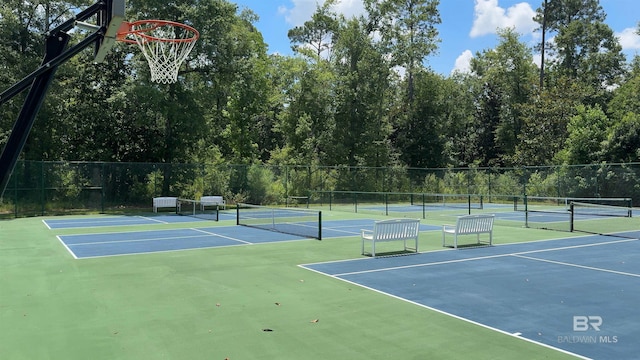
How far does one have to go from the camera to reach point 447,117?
5162cm

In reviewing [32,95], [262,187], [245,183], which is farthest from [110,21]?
[262,187]

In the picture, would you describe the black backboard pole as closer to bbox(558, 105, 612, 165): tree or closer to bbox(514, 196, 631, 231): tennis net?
bbox(514, 196, 631, 231): tennis net

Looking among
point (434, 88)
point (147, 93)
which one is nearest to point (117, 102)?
point (147, 93)

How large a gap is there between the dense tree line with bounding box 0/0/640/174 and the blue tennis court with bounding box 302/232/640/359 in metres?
21.3

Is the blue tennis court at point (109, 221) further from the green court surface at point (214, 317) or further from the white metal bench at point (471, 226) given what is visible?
the white metal bench at point (471, 226)

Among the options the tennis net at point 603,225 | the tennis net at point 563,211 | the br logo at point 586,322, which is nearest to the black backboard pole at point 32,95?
the br logo at point 586,322

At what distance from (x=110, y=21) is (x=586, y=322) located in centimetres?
691

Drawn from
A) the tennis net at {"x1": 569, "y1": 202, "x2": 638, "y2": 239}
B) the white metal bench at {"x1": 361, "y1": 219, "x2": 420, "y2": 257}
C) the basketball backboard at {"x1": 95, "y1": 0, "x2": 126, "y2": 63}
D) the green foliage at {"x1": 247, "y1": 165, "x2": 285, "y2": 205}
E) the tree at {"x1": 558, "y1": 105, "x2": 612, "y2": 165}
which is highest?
the tree at {"x1": 558, "y1": 105, "x2": 612, "y2": 165}

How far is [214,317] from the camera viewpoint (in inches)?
271

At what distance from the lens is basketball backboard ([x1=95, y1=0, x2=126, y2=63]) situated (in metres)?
4.87

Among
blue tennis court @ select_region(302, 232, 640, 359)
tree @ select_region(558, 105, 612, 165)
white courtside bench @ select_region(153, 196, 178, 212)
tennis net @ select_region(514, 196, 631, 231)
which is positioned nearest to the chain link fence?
tennis net @ select_region(514, 196, 631, 231)

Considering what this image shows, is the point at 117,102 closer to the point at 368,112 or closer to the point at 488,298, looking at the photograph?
the point at 368,112

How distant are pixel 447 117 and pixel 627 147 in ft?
64.7

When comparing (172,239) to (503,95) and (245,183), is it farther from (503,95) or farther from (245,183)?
(503,95)
